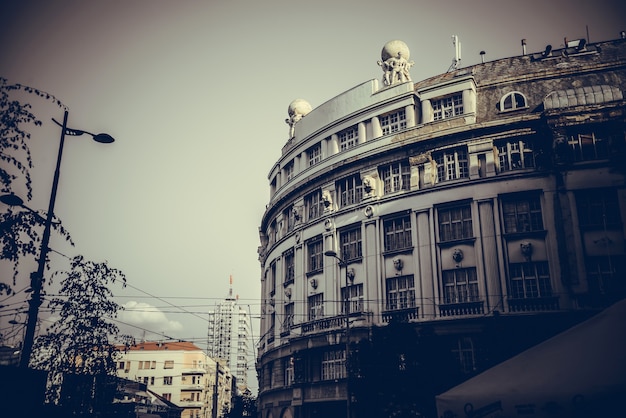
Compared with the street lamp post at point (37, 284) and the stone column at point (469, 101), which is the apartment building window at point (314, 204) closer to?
the stone column at point (469, 101)

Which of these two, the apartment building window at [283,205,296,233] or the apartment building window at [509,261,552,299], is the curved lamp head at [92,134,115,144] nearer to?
the apartment building window at [509,261,552,299]

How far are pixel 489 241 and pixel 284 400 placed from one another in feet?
57.3

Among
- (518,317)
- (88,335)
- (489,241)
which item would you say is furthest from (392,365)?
(88,335)

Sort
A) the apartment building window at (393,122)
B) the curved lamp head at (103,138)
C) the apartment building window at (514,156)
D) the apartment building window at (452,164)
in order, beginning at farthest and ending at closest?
the apartment building window at (393,122)
the apartment building window at (452,164)
the apartment building window at (514,156)
the curved lamp head at (103,138)

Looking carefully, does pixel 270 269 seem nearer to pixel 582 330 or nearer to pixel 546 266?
pixel 546 266

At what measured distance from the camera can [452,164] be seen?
30859 mm

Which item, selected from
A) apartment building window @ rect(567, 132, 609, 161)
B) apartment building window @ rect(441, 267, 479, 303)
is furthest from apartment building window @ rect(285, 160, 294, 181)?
apartment building window @ rect(567, 132, 609, 161)

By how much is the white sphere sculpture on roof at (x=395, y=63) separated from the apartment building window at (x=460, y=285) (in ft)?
43.6

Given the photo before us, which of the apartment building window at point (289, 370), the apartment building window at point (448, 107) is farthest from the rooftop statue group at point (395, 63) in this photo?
the apartment building window at point (289, 370)

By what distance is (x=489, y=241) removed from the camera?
2819 cm

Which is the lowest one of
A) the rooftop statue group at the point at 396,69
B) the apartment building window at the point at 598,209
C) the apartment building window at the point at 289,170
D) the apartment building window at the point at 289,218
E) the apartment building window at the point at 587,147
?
the apartment building window at the point at 598,209

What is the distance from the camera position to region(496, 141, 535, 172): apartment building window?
28969mm

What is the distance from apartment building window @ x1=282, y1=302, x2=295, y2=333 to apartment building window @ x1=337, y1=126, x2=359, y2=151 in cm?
1135

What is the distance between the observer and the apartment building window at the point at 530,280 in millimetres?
26812
